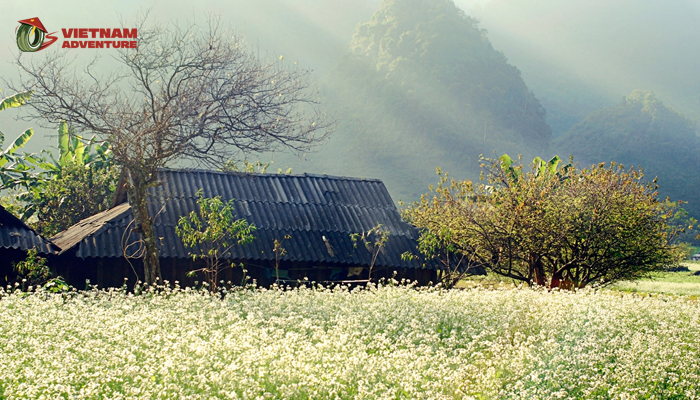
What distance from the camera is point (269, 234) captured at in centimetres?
1675

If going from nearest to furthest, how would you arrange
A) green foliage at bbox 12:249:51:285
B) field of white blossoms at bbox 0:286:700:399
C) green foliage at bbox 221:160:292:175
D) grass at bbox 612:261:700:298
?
field of white blossoms at bbox 0:286:700:399
green foliage at bbox 12:249:51:285
green foliage at bbox 221:160:292:175
grass at bbox 612:261:700:298

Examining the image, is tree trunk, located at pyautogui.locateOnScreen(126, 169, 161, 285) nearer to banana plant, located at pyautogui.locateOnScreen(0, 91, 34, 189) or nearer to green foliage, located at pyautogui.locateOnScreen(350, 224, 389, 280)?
green foliage, located at pyautogui.locateOnScreen(350, 224, 389, 280)

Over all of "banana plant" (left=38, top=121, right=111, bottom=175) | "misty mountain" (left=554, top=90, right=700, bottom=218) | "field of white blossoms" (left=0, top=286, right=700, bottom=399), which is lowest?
"field of white blossoms" (left=0, top=286, right=700, bottom=399)

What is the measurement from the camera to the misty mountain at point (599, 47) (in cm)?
13325

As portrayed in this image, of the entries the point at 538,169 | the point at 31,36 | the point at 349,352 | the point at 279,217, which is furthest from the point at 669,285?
the point at 31,36

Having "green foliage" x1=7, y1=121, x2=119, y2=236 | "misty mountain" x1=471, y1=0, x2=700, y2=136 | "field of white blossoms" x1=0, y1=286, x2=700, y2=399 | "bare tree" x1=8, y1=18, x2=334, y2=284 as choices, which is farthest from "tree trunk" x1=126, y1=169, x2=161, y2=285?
"misty mountain" x1=471, y1=0, x2=700, y2=136

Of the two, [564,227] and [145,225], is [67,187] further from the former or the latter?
[564,227]

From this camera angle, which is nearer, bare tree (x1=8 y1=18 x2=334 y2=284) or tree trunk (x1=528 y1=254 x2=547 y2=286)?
bare tree (x1=8 y1=18 x2=334 y2=284)

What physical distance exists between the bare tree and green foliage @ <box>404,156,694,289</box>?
219 inches

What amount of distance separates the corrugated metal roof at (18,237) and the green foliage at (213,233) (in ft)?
10.3

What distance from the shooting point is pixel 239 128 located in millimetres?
13914

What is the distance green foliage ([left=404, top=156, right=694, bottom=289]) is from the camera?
16.1 meters

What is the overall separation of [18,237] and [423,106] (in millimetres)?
64947

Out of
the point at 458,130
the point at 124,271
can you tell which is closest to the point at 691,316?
the point at 124,271
